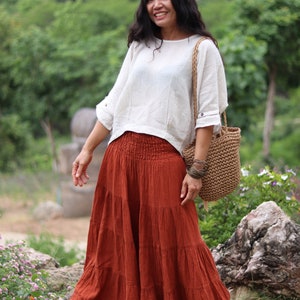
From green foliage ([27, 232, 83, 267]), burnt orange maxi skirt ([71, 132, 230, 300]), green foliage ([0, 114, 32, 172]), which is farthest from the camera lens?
green foliage ([0, 114, 32, 172])

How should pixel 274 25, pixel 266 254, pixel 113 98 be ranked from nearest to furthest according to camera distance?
pixel 113 98, pixel 266 254, pixel 274 25

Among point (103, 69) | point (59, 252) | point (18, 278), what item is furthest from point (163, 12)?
point (103, 69)

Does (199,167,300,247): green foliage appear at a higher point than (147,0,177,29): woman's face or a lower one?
lower

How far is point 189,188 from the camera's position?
2906mm

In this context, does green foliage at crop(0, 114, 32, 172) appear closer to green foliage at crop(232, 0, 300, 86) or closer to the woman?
green foliage at crop(232, 0, 300, 86)

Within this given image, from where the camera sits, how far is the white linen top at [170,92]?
2.86 metres

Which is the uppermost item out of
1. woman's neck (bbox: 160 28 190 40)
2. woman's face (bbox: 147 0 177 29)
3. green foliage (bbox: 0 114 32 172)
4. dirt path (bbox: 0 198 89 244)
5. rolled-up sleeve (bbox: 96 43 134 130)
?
woman's face (bbox: 147 0 177 29)

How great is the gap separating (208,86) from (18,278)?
1260 millimetres

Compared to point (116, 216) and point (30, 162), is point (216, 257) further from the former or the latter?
point (30, 162)

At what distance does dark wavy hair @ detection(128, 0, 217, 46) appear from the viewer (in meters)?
2.89

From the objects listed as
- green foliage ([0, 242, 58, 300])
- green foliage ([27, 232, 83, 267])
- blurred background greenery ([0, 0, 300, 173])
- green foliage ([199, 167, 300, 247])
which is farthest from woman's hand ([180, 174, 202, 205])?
blurred background greenery ([0, 0, 300, 173])

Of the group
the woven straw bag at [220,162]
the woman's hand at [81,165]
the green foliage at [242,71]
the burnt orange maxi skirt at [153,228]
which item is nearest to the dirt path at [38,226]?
the green foliage at [242,71]

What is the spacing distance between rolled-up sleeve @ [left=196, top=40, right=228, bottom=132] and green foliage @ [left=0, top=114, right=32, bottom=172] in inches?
360

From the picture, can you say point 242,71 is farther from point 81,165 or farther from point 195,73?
point 195,73
